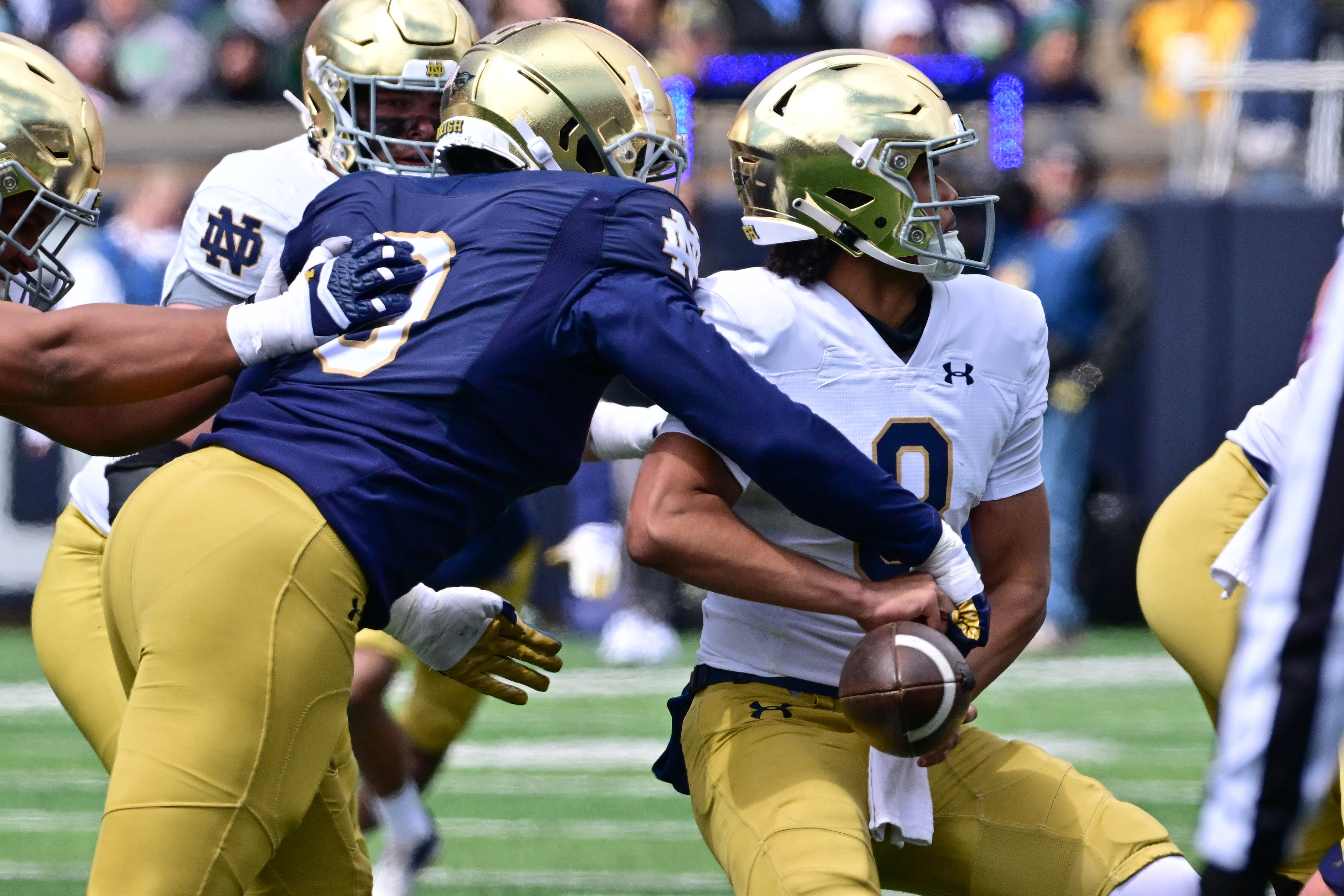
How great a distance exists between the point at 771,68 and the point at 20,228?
7.85m

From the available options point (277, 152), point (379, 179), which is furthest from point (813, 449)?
point (277, 152)

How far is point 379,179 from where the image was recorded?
2.76 m

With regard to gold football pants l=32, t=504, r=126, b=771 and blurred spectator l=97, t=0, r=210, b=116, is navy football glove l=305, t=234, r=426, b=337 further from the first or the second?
blurred spectator l=97, t=0, r=210, b=116

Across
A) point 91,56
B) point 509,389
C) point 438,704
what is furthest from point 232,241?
point 91,56

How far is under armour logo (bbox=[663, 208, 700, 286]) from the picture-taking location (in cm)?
262

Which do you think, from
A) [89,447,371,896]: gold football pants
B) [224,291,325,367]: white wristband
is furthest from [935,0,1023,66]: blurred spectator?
[89,447,371,896]: gold football pants

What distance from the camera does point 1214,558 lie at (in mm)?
3422

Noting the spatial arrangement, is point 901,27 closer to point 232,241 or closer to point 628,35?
point 628,35

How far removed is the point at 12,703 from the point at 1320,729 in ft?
20.5

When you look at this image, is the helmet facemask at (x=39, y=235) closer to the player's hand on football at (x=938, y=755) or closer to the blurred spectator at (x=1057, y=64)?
the player's hand on football at (x=938, y=755)

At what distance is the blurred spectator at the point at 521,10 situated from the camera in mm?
9523

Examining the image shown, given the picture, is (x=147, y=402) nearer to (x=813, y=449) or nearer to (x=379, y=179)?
(x=379, y=179)

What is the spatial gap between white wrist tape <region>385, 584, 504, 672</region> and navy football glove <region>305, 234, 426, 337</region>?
620 millimetres

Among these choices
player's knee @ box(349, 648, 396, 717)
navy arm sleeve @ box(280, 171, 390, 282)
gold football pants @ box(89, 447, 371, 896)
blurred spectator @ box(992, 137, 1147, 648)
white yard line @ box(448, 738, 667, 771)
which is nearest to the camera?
gold football pants @ box(89, 447, 371, 896)
